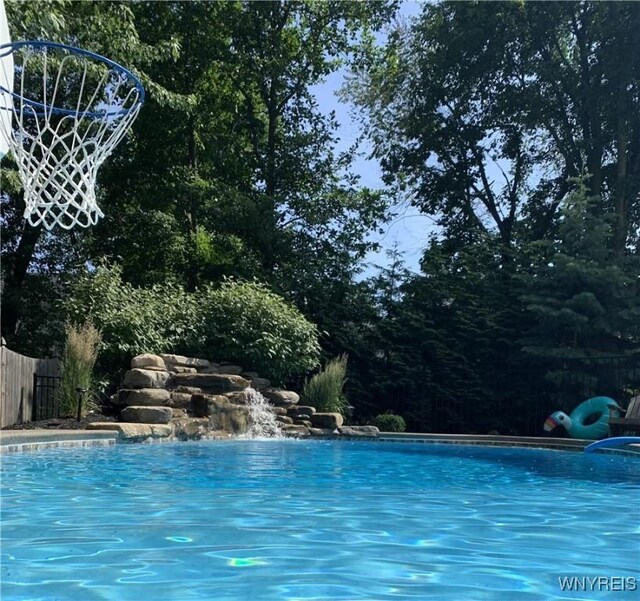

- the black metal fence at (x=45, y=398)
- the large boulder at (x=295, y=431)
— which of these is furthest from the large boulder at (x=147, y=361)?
the large boulder at (x=295, y=431)

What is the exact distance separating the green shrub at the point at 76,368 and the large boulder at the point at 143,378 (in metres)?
0.55

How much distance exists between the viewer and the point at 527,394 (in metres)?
13.3

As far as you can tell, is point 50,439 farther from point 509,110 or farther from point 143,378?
point 509,110

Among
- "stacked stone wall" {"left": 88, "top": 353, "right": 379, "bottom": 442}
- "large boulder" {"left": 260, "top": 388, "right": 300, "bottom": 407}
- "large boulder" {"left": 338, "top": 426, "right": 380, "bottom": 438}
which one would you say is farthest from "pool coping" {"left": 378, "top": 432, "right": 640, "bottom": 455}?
"large boulder" {"left": 260, "top": 388, "right": 300, "bottom": 407}

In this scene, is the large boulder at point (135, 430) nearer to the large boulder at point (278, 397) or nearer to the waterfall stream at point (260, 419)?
the waterfall stream at point (260, 419)

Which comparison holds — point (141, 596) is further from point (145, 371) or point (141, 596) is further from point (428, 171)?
point (428, 171)

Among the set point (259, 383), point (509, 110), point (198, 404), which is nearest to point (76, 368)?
point (198, 404)

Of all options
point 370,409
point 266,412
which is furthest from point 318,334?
point 266,412

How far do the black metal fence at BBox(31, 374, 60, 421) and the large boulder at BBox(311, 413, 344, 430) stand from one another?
386 centimetres

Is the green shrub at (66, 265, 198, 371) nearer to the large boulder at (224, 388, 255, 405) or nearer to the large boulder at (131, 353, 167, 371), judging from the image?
the large boulder at (131, 353, 167, 371)

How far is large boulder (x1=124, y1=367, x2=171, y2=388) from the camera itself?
9883 millimetres

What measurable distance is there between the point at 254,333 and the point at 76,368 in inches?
122

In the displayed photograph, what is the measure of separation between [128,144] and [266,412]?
26.7 ft

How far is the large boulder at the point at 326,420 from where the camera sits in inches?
445
